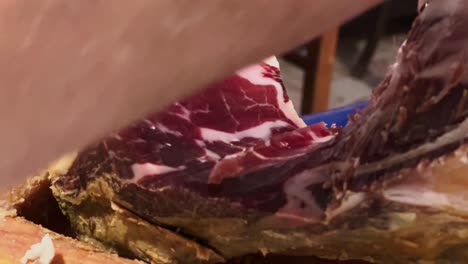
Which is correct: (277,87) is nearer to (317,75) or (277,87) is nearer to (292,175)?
(292,175)

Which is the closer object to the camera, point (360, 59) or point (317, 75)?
point (317, 75)

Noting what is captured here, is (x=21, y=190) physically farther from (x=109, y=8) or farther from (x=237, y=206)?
(x=109, y=8)

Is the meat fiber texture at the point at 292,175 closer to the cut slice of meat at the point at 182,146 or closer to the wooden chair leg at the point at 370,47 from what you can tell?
the cut slice of meat at the point at 182,146

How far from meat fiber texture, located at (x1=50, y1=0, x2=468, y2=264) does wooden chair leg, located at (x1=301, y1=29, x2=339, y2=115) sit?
1.03m

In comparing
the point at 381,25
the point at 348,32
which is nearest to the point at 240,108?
the point at 381,25

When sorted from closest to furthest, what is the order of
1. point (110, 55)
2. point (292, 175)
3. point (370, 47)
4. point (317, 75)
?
point (110, 55), point (292, 175), point (317, 75), point (370, 47)

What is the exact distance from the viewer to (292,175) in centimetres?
39

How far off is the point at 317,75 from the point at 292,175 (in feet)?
3.95

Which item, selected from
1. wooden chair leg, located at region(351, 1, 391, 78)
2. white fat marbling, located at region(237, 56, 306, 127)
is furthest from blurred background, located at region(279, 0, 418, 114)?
white fat marbling, located at region(237, 56, 306, 127)

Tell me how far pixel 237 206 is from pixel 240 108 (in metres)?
0.09

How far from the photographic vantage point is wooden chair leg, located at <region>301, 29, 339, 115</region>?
1.52 meters

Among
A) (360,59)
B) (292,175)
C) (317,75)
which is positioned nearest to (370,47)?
(360,59)

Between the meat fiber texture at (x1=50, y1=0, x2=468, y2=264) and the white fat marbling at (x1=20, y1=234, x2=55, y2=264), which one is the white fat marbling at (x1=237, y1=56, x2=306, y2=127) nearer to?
the meat fiber texture at (x1=50, y1=0, x2=468, y2=264)

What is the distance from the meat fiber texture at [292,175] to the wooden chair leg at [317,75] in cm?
103
